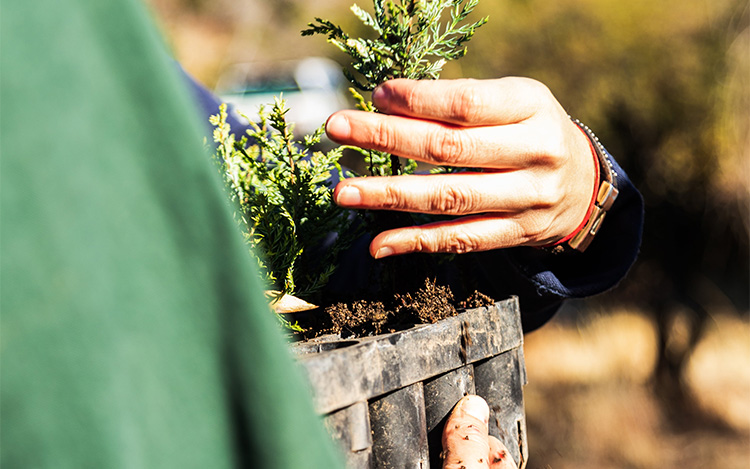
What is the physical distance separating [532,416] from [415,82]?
5.53 metres

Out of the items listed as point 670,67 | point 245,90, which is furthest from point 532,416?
point 245,90

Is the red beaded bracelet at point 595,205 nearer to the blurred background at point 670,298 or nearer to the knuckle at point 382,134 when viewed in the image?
the knuckle at point 382,134

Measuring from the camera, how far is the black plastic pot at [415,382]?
0.67m

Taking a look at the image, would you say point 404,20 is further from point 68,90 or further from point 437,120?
point 68,90

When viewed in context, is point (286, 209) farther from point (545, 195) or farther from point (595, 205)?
point (595, 205)

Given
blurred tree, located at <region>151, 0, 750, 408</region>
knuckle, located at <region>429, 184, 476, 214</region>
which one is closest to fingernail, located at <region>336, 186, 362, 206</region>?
knuckle, located at <region>429, 184, 476, 214</region>

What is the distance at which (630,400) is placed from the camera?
561 centimetres

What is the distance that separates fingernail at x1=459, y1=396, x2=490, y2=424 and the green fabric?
0.46 meters

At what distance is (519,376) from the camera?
969 millimetres

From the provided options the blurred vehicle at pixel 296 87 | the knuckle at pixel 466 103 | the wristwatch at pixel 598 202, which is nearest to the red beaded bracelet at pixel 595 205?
the wristwatch at pixel 598 202

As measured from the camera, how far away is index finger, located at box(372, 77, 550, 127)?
2.57 feet

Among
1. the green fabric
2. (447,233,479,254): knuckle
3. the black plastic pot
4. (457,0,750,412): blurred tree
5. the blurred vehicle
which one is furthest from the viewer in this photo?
the blurred vehicle

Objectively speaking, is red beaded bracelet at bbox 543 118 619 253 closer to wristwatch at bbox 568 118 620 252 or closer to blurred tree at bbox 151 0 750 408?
wristwatch at bbox 568 118 620 252

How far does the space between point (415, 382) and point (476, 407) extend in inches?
5.2
